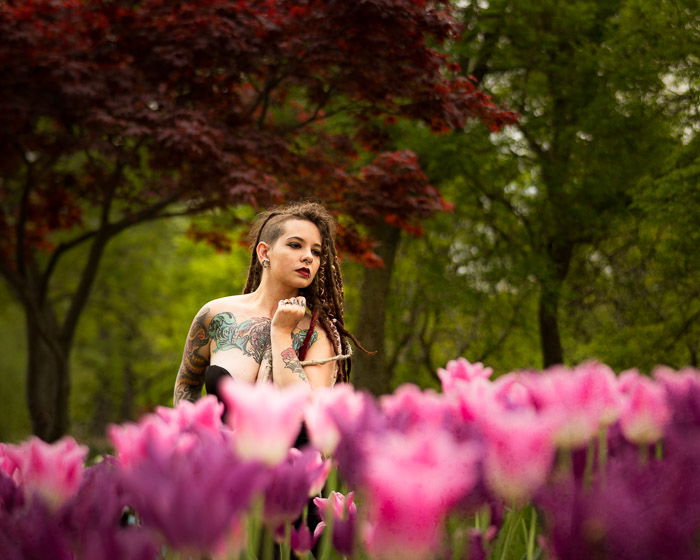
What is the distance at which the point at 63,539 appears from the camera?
790mm

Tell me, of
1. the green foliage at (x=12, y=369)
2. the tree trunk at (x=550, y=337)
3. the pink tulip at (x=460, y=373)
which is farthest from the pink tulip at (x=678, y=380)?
the green foliage at (x=12, y=369)

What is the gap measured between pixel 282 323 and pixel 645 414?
1832 millimetres

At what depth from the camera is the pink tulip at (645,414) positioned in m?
0.90

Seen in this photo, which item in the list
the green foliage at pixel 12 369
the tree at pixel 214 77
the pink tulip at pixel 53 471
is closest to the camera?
the pink tulip at pixel 53 471

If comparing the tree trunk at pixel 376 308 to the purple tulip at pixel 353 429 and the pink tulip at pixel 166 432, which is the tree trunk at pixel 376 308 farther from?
the purple tulip at pixel 353 429

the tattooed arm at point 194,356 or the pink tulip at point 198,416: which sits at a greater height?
the pink tulip at point 198,416

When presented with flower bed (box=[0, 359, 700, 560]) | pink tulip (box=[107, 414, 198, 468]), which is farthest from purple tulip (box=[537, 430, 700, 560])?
pink tulip (box=[107, 414, 198, 468])

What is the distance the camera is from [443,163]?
8.96m

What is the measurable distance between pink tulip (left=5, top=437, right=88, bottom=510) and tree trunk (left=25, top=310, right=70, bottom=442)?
26.8 feet

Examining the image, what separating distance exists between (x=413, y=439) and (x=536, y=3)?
9.15 metres

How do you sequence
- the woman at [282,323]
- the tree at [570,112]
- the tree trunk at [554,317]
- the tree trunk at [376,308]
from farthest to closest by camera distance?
the tree trunk at [554,317] → the tree trunk at [376,308] → the tree at [570,112] → the woman at [282,323]

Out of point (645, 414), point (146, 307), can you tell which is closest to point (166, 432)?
point (645, 414)

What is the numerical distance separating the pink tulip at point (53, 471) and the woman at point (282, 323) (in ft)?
5.54

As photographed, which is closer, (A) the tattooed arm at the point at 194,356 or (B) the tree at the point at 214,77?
(A) the tattooed arm at the point at 194,356
